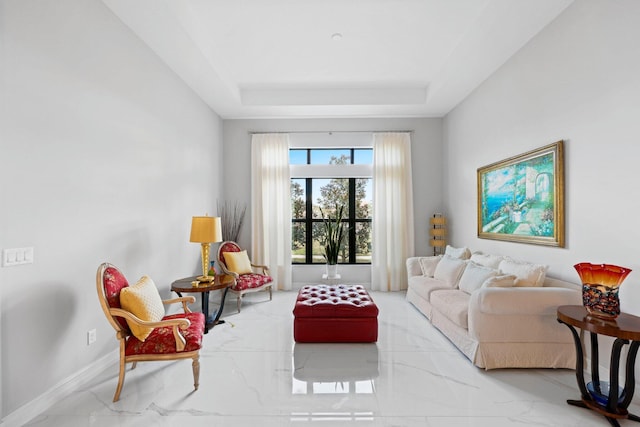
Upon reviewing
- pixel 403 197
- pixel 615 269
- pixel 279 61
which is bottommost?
pixel 615 269

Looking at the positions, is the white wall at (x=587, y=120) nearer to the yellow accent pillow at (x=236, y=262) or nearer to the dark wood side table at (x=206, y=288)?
the dark wood side table at (x=206, y=288)

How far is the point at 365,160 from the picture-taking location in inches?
230

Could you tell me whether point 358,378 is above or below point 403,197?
below

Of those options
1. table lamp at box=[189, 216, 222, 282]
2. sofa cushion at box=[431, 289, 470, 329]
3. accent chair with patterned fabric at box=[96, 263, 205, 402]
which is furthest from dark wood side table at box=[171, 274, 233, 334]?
sofa cushion at box=[431, 289, 470, 329]

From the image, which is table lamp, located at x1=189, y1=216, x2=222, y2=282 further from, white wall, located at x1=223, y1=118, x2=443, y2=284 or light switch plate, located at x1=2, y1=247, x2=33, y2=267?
white wall, located at x1=223, y1=118, x2=443, y2=284

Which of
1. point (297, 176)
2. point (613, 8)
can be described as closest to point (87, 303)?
point (297, 176)

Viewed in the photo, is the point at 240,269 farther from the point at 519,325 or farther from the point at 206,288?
the point at 519,325

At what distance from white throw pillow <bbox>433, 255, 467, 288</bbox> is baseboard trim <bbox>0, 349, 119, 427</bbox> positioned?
12.4 feet

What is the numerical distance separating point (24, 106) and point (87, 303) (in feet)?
5.05

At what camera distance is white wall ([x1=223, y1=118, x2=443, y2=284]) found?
5.69m

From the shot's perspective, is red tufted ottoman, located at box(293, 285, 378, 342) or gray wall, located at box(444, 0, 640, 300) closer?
gray wall, located at box(444, 0, 640, 300)

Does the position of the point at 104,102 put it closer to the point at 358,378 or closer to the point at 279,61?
the point at 279,61

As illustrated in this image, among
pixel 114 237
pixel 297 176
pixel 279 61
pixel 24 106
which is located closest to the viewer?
pixel 24 106

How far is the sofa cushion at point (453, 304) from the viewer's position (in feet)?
9.82
